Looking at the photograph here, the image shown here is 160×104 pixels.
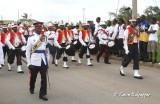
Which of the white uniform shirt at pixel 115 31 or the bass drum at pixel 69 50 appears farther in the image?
the white uniform shirt at pixel 115 31

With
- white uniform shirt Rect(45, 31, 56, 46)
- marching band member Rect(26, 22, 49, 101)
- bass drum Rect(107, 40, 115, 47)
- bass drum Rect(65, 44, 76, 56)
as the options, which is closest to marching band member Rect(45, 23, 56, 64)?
white uniform shirt Rect(45, 31, 56, 46)

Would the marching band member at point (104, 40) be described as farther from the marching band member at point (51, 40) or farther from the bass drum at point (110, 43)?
the marching band member at point (51, 40)

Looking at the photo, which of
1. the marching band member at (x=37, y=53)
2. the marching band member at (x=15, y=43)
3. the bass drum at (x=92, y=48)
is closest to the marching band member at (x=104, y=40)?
the bass drum at (x=92, y=48)

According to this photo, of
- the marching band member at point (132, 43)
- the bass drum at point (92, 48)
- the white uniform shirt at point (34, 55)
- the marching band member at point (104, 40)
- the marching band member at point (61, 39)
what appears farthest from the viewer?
the marching band member at point (104, 40)

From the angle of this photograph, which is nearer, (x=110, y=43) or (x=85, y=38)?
(x=85, y=38)

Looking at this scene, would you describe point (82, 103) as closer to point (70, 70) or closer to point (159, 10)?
point (70, 70)

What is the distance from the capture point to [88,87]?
434 inches

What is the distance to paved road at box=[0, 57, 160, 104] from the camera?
31.0 feet

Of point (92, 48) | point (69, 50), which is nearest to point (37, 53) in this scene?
point (69, 50)

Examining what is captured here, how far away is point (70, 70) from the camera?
48.1 feet

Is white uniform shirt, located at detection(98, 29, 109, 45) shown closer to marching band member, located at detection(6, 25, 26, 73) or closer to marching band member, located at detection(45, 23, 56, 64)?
marching band member, located at detection(45, 23, 56, 64)

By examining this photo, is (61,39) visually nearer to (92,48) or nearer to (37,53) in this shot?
(92,48)

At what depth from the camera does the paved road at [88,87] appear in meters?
9.44

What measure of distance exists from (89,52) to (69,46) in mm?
1031
